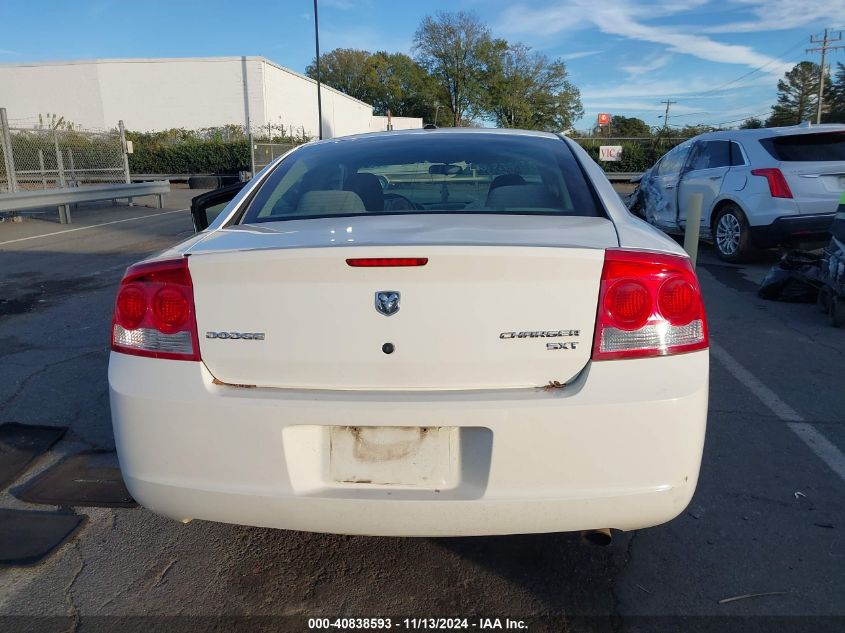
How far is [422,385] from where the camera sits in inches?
80.1

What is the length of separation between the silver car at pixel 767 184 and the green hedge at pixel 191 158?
29.8 metres

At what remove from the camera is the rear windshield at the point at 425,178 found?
282 centimetres

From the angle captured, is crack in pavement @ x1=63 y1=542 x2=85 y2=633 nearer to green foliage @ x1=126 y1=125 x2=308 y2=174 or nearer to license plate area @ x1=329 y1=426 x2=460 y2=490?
license plate area @ x1=329 y1=426 x2=460 y2=490

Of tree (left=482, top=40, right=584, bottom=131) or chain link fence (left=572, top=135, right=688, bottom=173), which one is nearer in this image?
chain link fence (left=572, top=135, right=688, bottom=173)

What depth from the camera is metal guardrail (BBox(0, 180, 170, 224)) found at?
12636mm

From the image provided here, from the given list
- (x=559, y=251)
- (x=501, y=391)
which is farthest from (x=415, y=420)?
(x=559, y=251)

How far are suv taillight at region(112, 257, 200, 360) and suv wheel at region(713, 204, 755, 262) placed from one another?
303 inches

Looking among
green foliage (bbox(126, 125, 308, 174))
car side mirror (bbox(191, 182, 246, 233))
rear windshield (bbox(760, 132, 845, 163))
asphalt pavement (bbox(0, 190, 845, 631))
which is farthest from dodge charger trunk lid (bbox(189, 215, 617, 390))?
green foliage (bbox(126, 125, 308, 174))

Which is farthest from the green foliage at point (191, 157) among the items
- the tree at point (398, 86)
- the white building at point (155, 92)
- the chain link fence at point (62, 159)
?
the tree at point (398, 86)

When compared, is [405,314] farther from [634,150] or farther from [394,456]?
[634,150]

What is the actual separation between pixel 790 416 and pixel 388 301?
9.78 feet

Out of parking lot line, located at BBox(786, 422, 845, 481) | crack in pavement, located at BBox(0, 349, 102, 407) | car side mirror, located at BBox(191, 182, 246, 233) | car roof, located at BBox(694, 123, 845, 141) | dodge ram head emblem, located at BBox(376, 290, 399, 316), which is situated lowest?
parking lot line, located at BBox(786, 422, 845, 481)

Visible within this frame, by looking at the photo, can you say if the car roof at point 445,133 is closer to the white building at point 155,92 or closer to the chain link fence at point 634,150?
the chain link fence at point 634,150

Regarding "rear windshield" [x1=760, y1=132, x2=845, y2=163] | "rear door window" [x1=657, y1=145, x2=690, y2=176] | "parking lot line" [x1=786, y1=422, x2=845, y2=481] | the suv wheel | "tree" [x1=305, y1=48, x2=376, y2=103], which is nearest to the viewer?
"parking lot line" [x1=786, y1=422, x2=845, y2=481]
